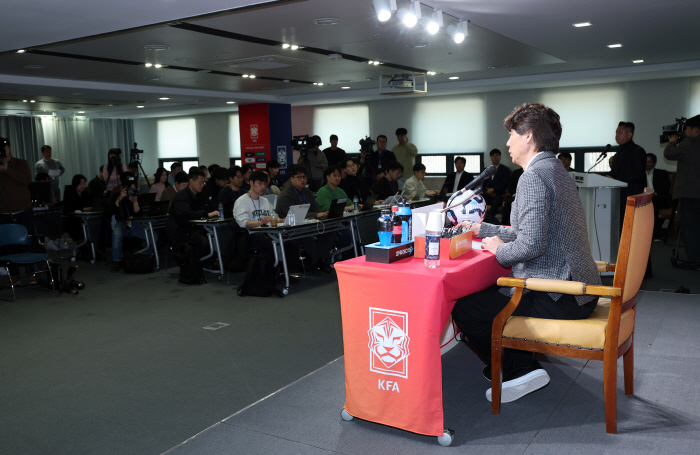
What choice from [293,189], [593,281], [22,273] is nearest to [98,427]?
[593,281]

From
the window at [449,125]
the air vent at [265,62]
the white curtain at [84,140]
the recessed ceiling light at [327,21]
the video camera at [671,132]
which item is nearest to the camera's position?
the recessed ceiling light at [327,21]

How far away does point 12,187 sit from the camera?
617 cm

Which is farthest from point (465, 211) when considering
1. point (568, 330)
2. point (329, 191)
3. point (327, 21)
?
point (329, 191)

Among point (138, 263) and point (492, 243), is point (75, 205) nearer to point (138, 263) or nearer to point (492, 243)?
point (138, 263)

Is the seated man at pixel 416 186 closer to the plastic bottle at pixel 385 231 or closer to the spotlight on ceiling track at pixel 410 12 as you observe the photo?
the spotlight on ceiling track at pixel 410 12

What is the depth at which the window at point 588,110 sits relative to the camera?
426 inches

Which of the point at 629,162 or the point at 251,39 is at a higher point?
the point at 251,39

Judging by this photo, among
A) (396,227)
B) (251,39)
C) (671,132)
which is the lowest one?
(396,227)

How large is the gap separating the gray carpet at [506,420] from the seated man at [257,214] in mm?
2671

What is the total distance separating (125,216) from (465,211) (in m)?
5.47

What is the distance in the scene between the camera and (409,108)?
12898 mm

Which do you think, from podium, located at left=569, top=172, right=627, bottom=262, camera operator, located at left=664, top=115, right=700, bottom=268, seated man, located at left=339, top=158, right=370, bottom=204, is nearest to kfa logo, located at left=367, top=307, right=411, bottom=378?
podium, located at left=569, top=172, right=627, bottom=262

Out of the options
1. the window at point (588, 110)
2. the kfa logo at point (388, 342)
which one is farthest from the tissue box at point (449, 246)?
the window at point (588, 110)

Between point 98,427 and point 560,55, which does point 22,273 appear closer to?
point 98,427
